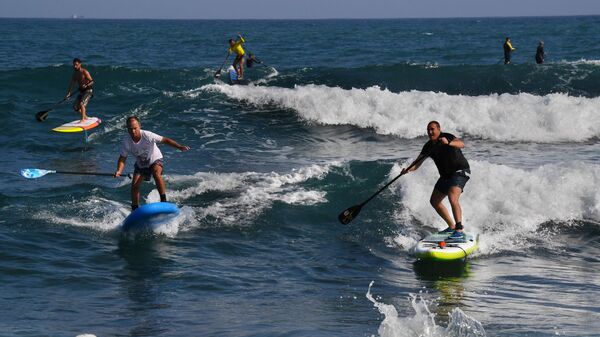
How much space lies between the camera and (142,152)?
11992 millimetres

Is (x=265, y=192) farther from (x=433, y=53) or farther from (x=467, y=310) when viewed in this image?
(x=433, y=53)

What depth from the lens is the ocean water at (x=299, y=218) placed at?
9008 mm

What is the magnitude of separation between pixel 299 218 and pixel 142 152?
9.71 ft

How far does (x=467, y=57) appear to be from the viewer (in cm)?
4309

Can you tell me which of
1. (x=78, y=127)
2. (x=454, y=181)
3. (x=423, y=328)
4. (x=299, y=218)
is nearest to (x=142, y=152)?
(x=299, y=218)

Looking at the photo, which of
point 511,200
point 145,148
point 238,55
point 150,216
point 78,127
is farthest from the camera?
point 238,55

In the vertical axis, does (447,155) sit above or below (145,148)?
above

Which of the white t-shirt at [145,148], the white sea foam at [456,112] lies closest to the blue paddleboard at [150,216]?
the white t-shirt at [145,148]

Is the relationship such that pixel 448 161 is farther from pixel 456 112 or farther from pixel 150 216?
pixel 456 112

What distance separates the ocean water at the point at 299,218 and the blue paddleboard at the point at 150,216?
0.70ft

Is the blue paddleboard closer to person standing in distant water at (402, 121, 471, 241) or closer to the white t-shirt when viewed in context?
the white t-shirt

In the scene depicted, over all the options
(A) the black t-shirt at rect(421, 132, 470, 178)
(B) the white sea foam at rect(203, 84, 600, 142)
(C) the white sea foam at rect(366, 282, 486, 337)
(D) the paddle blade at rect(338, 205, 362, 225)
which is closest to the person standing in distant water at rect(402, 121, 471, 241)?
(A) the black t-shirt at rect(421, 132, 470, 178)

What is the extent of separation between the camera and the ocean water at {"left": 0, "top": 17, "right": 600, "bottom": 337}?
9.01 meters

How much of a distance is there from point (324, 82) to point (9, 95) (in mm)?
10054
